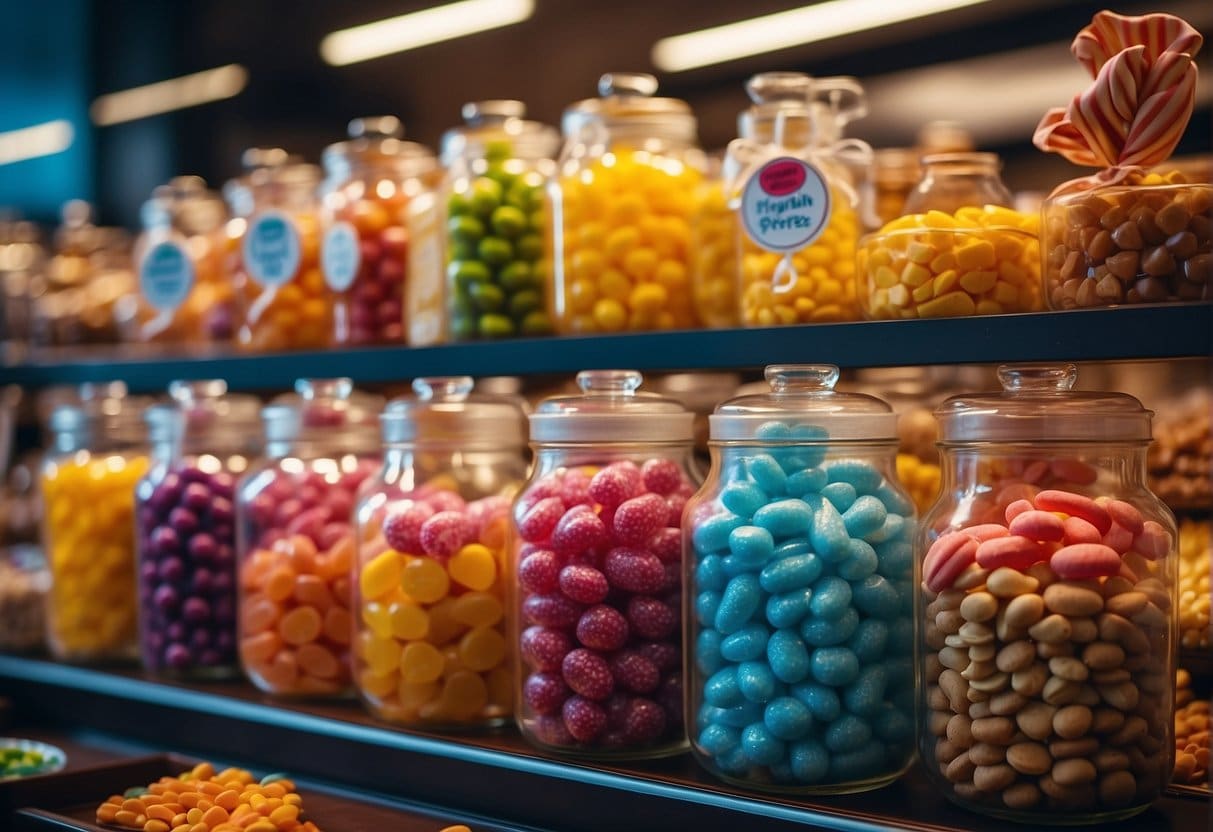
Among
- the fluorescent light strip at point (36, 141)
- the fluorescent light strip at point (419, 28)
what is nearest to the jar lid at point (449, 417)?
the fluorescent light strip at point (419, 28)

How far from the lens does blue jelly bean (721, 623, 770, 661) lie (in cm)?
121

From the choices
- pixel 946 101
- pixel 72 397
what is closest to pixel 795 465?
pixel 946 101

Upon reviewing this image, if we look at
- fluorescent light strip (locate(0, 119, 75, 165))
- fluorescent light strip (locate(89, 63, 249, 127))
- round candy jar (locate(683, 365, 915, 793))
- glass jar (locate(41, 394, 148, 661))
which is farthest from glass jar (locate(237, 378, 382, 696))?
fluorescent light strip (locate(0, 119, 75, 165))

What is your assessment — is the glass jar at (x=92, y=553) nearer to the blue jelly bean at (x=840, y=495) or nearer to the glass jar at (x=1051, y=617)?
the blue jelly bean at (x=840, y=495)

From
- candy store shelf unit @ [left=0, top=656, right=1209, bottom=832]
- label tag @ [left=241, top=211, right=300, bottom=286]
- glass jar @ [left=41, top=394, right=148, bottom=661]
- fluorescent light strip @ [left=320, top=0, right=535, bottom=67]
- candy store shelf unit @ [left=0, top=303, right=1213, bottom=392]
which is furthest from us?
fluorescent light strip @ [left=320, top=0, right=535, bottom=67]

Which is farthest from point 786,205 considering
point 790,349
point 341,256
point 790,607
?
point 341,256

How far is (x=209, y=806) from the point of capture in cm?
140

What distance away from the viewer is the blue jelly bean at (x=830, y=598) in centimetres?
119

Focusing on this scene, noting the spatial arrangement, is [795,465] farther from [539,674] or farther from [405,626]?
[405,626]

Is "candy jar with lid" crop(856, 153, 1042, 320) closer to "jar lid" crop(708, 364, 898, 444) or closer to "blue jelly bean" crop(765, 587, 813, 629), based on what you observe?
"jar lid" crop(708, 364, 898, 444)

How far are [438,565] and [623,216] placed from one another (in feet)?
1.43

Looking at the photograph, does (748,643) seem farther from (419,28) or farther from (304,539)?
(419,28)

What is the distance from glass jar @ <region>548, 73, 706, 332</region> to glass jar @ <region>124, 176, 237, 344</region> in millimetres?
768

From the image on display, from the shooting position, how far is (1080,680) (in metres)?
Answer: 1.08
